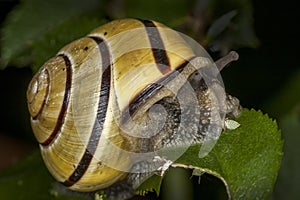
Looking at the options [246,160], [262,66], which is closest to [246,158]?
[246,160]

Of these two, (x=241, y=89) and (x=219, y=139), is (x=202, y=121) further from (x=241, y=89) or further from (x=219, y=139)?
(x=241, y=89)

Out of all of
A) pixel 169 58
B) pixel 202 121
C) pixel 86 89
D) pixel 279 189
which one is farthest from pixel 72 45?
pixel 279 189

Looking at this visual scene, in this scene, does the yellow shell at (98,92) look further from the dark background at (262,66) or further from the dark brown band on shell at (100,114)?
the dark background at (262,66)

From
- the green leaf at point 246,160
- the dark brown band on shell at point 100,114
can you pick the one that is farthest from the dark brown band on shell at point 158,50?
the green leaf at point 246,160

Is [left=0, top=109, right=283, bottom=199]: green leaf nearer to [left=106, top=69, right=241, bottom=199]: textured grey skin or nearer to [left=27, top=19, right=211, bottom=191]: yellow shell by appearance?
[left=106, top=69, right=241, bottom=199]: textured grey skin

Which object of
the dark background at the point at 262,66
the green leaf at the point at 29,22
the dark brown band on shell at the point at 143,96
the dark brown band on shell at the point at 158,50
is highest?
the dark brown band on shell at the point at 158,50

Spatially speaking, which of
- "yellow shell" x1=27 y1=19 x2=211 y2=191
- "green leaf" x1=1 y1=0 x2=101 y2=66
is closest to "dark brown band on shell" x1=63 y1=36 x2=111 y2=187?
"yellow shell" x1=27 y1=19 x2=211 y2=191
